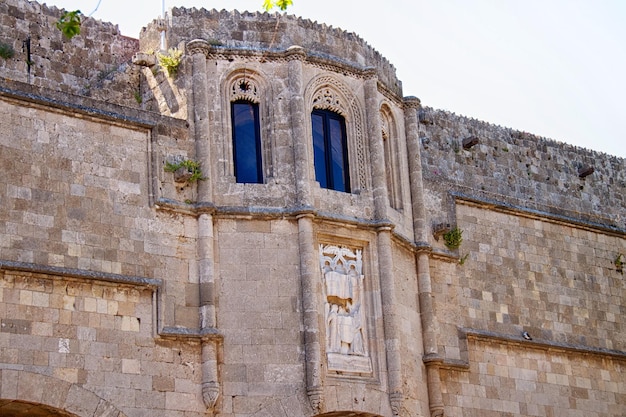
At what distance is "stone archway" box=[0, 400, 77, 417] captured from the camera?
18698mm

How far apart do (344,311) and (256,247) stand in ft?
5.79

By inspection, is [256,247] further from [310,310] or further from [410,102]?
[410,102]

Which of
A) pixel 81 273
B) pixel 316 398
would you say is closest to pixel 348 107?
pixel 316 398

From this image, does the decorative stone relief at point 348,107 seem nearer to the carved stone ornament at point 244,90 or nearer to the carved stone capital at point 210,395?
the carved stone ornament at point 244,90

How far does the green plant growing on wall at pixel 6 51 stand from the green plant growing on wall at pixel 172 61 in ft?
7.99

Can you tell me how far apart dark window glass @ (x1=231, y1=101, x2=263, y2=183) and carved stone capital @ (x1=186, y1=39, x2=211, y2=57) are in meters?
1.03

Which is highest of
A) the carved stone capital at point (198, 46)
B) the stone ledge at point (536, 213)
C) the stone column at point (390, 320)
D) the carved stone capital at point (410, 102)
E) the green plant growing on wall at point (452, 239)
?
the carved stone capital at point (198, 46)

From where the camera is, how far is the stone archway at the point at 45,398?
60.6ft

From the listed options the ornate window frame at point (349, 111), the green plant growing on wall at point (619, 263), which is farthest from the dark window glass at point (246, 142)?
the green plant growing on wall at point (619, 263)

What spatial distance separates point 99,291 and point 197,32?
17.1 ft

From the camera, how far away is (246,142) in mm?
22312

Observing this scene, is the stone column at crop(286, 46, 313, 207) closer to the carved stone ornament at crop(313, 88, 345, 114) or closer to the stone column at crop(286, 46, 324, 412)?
the stone column at crop(286, 46, 324, 412)

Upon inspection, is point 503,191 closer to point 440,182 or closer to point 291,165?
point 440,182

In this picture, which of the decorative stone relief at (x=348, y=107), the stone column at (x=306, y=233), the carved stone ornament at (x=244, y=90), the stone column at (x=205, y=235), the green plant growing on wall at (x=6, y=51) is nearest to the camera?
the stone column at (x=205, y=235)
